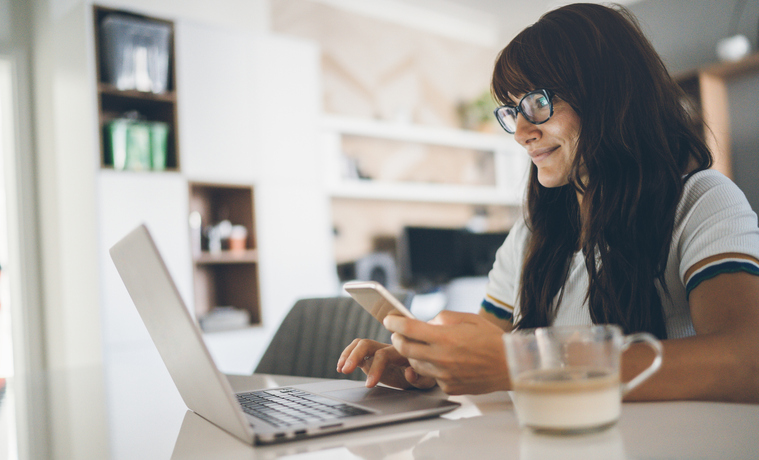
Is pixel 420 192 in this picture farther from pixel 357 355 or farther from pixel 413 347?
pixel 413 347

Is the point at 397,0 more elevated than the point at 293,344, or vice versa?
the point at 397,0

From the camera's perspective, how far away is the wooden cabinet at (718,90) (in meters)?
3.85

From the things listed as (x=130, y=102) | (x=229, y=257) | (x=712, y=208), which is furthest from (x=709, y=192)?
(x=130, y=102)

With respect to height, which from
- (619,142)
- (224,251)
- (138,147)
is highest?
(138,147)

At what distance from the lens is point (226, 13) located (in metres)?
3.70

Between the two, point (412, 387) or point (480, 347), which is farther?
point (412, 387)

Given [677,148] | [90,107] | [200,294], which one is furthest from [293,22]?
[677,148]

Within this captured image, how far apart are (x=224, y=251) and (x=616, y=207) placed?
2704 millimetres

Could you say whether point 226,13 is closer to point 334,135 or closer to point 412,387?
point 334,135

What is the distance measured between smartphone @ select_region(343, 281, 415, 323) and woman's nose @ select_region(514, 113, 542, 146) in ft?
1.86

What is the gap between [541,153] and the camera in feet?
3.97

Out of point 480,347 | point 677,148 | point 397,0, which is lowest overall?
point 480,347

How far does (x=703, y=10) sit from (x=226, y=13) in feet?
11.1

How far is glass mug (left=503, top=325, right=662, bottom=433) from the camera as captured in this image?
531mm
